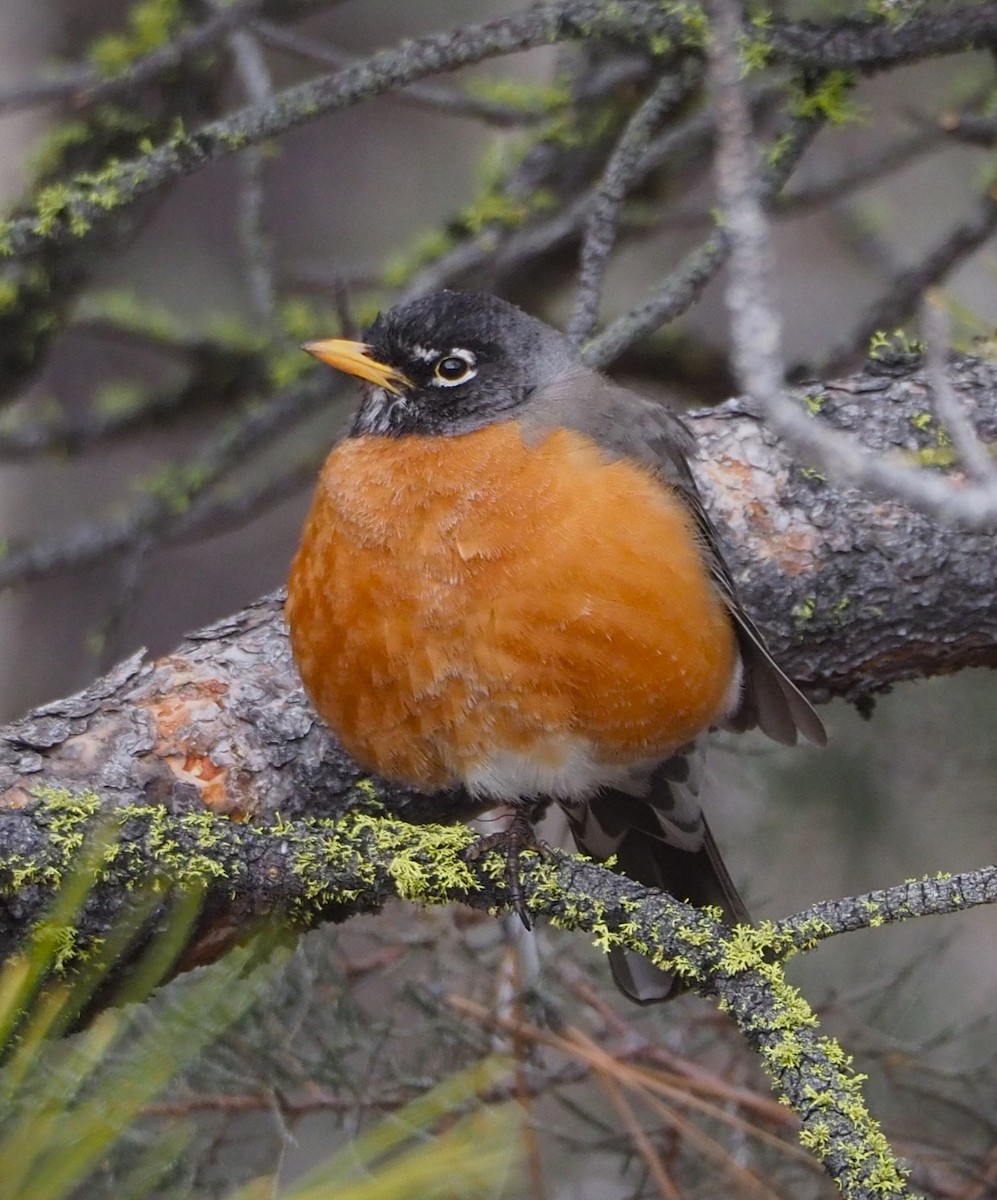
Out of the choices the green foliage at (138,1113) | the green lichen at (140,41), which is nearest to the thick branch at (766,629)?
the green foliage at (138,1113)

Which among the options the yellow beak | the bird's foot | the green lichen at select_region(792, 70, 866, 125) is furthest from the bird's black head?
the bird's foot

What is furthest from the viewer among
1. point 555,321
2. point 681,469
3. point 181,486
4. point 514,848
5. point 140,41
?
point 555,321

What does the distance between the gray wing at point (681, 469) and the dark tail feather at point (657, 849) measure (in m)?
0.23

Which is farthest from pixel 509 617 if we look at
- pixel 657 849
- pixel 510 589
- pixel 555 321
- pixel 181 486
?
pixel 555 321

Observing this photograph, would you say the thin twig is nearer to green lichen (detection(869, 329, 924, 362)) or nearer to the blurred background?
the blurred background

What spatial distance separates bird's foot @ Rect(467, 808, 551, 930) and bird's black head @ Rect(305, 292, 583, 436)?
0.79m

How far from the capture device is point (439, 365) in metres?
2.71

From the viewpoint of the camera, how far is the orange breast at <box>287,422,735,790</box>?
2281 mm

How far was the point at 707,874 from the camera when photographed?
281 centimetres

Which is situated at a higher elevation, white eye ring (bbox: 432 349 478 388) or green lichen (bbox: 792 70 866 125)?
green lichen (bbox: 792 70 866 125)

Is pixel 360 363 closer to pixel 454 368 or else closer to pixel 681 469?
pixel 454 368

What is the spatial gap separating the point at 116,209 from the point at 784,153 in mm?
1237

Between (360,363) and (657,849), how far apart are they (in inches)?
44.6

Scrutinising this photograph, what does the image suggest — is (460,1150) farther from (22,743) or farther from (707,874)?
(707,874)
